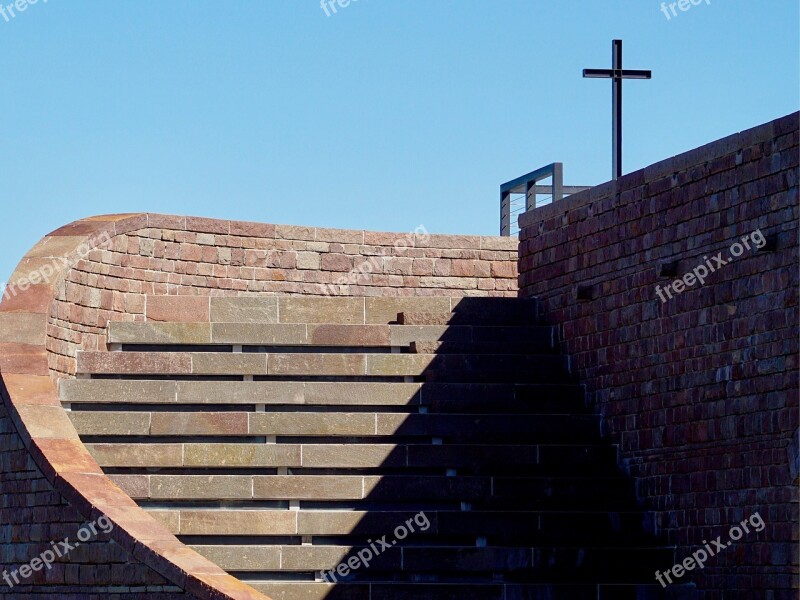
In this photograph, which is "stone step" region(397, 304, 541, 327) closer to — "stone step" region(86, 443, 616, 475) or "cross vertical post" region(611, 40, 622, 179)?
"stone step" region(86, 443, 616, 475)

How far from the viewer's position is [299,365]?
1253 cm

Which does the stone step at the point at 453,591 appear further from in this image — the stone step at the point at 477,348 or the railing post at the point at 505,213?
the railing post at the point at 505,213

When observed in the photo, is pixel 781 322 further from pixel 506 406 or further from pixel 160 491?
pixel 160 491

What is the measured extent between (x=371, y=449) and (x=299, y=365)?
4.22 feet

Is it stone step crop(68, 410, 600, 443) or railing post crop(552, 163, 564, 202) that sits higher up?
railing post crop(552, 163, 564, 202)

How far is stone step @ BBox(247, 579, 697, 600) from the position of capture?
1041 cm

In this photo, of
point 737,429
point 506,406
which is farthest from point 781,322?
point 506,406

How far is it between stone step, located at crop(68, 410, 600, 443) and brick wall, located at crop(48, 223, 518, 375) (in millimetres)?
1267

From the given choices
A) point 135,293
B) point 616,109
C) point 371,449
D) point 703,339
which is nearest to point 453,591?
point 371,449

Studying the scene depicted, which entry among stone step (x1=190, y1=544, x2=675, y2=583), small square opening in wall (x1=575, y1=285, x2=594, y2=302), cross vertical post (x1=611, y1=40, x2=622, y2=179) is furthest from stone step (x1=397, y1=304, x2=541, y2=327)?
stone step (x1=190, y1=544, x2=675, y2=583)

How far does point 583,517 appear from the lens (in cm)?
1122

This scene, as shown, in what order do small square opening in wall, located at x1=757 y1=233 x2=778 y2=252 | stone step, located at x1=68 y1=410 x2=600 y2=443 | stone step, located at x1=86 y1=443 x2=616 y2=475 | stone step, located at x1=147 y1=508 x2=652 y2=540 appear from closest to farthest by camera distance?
small square opening in wall, located at x1=757 y1=233 x2=778 y2=252 → stone step, located at x1=147 y1=508 x2=652 y2=540 → stone step, located at x1=86 y1=443 x2=616 y2=475 → stone step, located at x1=68 y1=410 x2=600 y2=443

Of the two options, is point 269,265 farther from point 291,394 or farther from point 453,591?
point 453,591

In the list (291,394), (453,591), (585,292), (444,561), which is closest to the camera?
(453,591)
